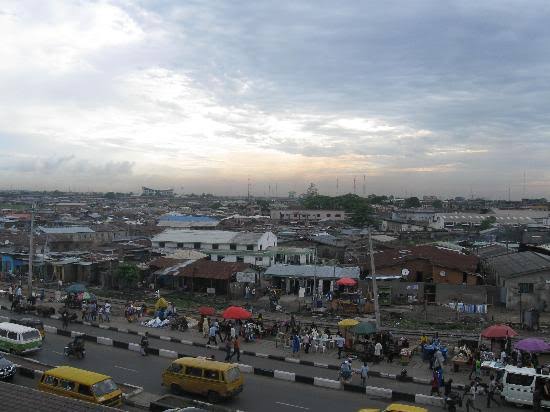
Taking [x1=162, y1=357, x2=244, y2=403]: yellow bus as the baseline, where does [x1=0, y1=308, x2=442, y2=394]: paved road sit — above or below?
below

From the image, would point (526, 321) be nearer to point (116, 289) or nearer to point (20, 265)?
point (116, 289)

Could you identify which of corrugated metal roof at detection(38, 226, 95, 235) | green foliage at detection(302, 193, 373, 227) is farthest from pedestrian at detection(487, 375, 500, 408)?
green foliage at detection(302, 193, 373, 227)

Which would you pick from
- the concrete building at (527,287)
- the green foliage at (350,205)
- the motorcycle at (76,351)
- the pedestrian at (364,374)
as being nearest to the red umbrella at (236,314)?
the motorcycle at (76,351)

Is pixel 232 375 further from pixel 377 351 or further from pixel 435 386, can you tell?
pixel 377 351

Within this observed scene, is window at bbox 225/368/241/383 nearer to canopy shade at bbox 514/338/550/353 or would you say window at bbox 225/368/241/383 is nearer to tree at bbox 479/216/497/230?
canopy shade at bbox 514/338/550/353

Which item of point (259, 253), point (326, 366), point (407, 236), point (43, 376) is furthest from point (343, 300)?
point (407, 236)

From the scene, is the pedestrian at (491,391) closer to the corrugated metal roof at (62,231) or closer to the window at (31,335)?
the window at (31,335)

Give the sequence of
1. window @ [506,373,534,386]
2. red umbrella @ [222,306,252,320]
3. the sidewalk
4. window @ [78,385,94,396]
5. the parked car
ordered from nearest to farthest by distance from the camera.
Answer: window @ [78,385,94,396], window @ [506,373,534,386], the parked car, the sidewalk, red umbrella @ [222,306,252,320]
